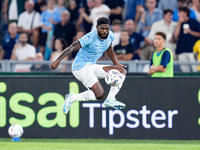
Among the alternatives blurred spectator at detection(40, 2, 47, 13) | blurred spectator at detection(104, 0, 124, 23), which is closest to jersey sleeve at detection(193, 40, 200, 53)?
blurred spectator at detection(104, 0, 124, 23)

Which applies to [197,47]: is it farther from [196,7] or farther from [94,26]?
[94,26]

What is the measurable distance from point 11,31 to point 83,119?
486 cm

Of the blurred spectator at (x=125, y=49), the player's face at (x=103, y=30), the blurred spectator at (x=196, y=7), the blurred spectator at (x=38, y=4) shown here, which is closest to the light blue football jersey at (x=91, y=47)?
the player's face at (x=103, y=30)

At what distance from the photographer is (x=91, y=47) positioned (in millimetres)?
9867

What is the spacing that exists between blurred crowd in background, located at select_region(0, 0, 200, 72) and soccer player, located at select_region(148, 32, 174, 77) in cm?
260

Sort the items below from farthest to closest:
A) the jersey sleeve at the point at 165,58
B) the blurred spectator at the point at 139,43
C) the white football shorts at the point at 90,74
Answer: the blurred spectator at the point at 139,43 < the jersey sleeve at the point at 165,58 < the white football shorts at the point at 90,74

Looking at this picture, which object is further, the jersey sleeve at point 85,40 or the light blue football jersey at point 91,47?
the light blue football jersey at point 91,47

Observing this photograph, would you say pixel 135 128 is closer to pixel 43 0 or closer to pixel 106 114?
pixel 106 114

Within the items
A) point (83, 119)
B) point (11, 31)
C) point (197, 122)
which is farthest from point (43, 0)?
point (197, 122)

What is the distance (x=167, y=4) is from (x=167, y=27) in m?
0.78

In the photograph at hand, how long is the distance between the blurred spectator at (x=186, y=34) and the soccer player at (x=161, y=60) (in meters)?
2.64

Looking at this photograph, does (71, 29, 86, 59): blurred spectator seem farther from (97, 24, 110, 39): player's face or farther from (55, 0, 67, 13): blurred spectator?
(97, 24, 110, 39): player's face

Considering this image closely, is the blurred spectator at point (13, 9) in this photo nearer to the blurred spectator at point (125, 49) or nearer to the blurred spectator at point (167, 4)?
the blurred spectator at point (125, 49)

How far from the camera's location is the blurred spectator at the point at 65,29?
14.7 m
